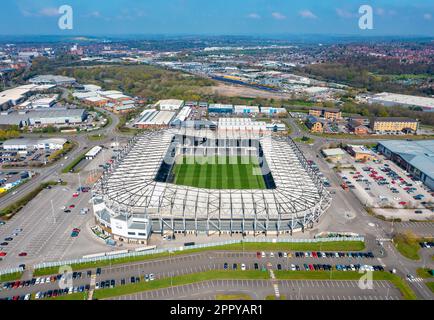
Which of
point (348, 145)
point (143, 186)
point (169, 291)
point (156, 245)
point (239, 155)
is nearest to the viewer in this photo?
point (169, 291)

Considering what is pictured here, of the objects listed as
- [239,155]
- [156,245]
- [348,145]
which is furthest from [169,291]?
[348,145]

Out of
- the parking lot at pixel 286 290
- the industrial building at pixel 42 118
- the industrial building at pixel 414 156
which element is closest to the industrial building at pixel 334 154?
the industrial building at pixel 414 156

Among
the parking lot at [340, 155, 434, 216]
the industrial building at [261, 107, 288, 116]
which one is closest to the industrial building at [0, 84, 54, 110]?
the industrial building at [261, 107, 288, 116]

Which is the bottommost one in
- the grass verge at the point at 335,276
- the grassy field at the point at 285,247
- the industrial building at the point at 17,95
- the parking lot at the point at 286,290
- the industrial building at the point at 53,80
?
the parking lot at the point at 286,290

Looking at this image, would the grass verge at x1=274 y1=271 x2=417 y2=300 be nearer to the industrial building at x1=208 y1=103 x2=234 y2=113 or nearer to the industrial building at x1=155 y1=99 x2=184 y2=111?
the industrial building at x1=208 y1=103 x2=234 y2=113

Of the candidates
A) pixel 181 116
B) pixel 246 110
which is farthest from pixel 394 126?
pixel 181 116

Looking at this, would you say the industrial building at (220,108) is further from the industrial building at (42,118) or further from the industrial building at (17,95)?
the industrial building at (17,95)

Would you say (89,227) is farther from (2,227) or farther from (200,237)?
(200,237)
